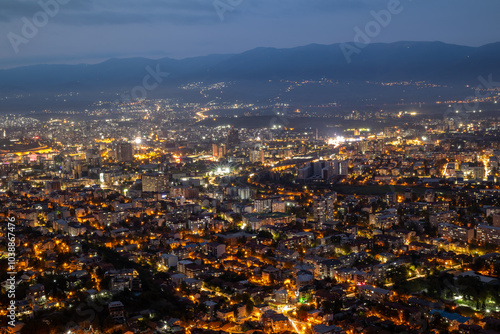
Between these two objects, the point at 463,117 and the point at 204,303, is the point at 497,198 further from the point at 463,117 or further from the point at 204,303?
the point at 463,117

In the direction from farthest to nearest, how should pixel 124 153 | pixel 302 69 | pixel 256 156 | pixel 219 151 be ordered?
pixel 302 69 → pixel 219 151 → pixel 124 153 → pixel 256 156

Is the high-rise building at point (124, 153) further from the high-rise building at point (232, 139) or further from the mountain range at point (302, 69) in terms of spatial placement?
the mountain range at point (302, 69)

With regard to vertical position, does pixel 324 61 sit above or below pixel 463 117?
above

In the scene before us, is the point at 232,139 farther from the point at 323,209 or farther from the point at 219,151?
the point at 323,209

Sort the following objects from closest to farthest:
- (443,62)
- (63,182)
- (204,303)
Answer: (204,303), (63,182), (443,62)

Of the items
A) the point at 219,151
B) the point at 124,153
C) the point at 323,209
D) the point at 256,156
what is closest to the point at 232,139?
the point at 219,151

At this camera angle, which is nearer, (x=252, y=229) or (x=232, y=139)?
(x=252, y=229)

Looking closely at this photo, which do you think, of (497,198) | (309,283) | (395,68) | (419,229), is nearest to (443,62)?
(395,68)

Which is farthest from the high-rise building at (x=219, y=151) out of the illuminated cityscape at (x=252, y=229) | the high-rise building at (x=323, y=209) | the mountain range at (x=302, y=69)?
the mountain range at (x=302, y=69)
